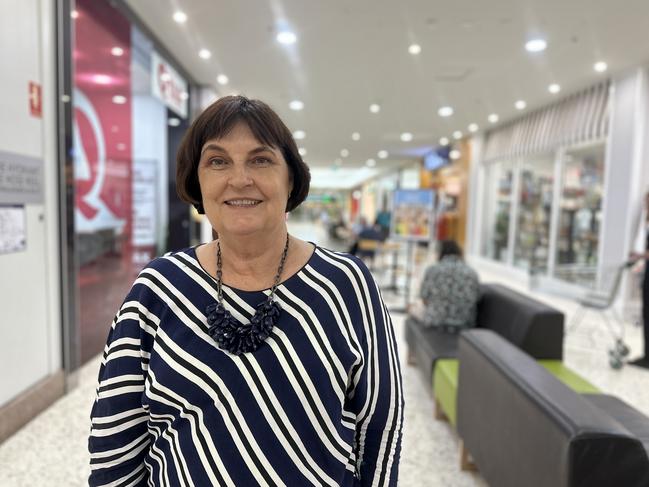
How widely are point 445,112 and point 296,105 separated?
10.6 feet

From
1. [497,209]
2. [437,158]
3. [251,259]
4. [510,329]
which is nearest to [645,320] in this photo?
[510,329]

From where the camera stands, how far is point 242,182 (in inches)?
36.2

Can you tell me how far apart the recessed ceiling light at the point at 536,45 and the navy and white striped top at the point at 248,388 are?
584 centimetres

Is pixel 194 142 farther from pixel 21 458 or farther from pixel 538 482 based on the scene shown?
pixel 21 458

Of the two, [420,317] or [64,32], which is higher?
[64,32]

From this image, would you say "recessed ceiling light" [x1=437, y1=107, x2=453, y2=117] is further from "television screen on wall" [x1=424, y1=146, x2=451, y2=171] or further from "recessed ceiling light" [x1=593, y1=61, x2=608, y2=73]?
"television screen on wall" [x1=424, y1=146, x2=451, y2=171]

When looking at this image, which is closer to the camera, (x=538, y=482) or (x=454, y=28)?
(x=538, y=482)

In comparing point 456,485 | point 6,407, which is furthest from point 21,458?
point 456,485

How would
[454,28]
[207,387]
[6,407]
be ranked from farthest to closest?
1. [454,28]
2. [6,407]
3. [207,387]

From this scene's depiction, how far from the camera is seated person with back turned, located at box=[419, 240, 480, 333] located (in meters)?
3.76

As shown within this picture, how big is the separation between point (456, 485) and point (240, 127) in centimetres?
234

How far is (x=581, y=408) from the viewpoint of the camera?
5.28ft

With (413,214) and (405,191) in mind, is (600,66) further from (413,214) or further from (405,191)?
(413,214)

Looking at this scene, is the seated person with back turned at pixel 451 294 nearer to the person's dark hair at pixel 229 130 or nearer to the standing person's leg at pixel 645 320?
the standing person's leg at pixel 645 320
